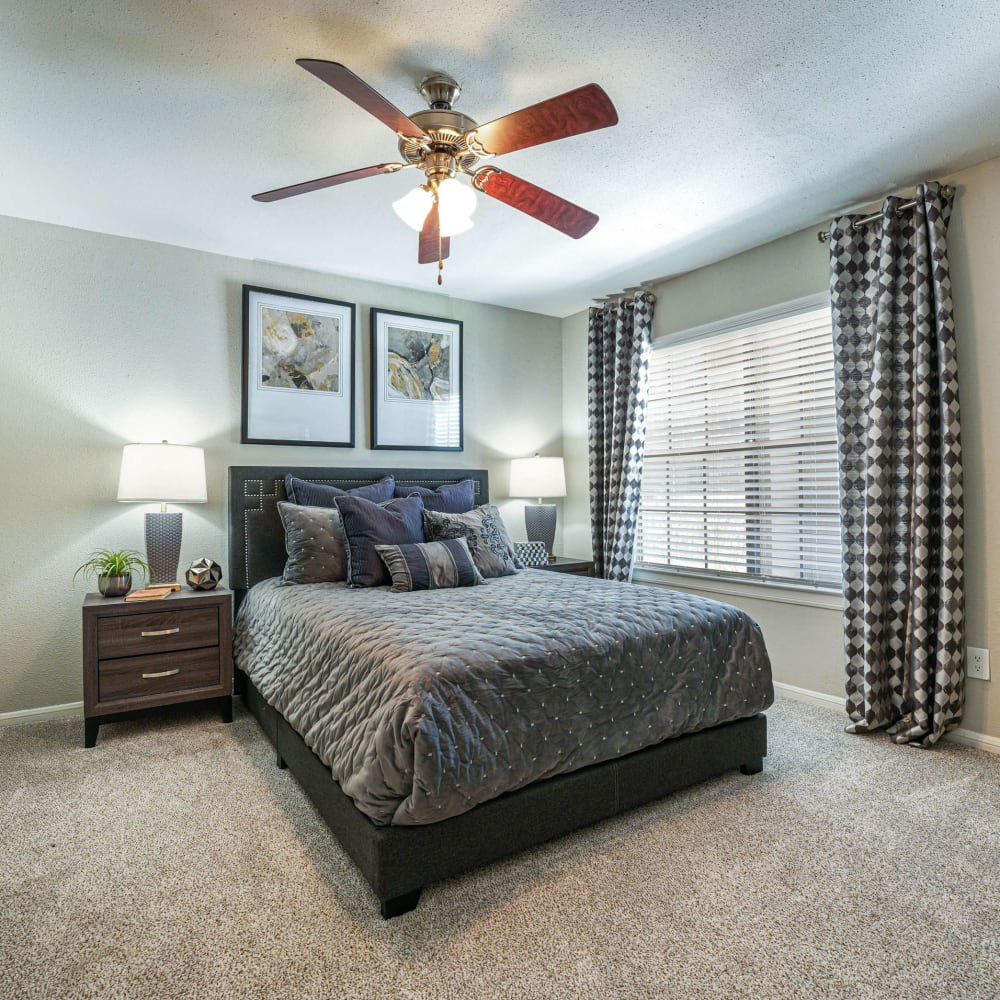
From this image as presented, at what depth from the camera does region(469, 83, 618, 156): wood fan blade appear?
5.42 ft

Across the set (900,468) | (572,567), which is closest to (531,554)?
(572,567)

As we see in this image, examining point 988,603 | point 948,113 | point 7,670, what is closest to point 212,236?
point 7,670

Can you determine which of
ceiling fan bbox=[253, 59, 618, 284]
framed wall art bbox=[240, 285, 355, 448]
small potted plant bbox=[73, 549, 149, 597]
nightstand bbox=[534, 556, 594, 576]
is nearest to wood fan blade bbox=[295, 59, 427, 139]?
ceiling fan bbox=[253, 59, 618, 284]

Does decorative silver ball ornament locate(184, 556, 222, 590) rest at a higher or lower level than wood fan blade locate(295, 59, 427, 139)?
lower

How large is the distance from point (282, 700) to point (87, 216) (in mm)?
2595

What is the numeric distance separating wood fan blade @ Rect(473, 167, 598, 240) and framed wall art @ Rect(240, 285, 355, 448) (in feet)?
6.46

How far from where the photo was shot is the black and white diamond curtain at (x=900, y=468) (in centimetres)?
271

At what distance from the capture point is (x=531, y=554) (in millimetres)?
4180

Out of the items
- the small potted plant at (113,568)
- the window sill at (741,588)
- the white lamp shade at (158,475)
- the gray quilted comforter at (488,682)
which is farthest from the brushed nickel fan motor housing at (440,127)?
the window sill at (741,588)

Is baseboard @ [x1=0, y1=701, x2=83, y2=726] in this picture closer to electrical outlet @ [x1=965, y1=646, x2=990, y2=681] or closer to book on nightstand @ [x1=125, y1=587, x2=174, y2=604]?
book on nightstand @ [x1=125, y1=587, x2=174, y2=604]

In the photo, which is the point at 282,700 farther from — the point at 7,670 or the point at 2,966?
the point at 7,670

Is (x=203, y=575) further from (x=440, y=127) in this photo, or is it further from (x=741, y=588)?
(x=741, y=588)

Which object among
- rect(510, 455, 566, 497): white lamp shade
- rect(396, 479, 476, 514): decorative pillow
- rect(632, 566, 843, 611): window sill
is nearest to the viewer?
rect(632, 566, 843, 611): window sill

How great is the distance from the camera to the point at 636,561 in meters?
4.41
